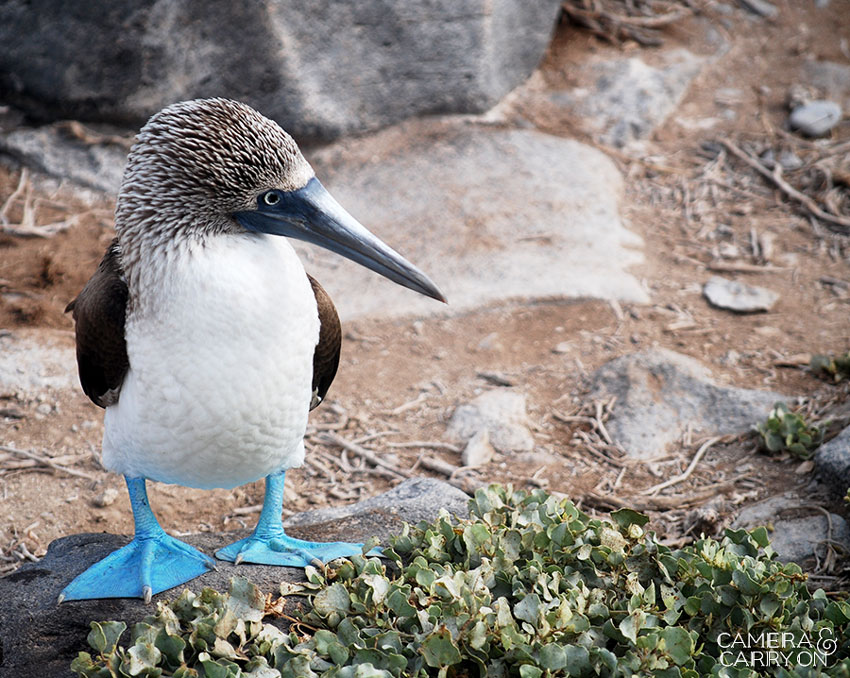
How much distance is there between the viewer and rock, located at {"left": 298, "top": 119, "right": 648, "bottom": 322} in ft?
17.4

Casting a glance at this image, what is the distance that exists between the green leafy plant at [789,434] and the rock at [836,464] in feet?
0.34

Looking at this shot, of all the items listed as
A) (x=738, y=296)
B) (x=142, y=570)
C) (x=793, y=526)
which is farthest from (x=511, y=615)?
(x=738, y=296)

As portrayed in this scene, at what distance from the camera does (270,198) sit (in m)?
2.59

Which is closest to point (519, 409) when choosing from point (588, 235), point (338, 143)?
point (588, 235)

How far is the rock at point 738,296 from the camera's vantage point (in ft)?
16.6

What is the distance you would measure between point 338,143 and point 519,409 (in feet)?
9.17

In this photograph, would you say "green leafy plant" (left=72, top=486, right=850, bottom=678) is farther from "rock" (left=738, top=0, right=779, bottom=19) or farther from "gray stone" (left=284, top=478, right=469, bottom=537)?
"rock" (left=738, top=0, right=779, bottom=19)

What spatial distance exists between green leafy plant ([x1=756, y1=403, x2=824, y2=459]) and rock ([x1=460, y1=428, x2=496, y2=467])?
1217 mm

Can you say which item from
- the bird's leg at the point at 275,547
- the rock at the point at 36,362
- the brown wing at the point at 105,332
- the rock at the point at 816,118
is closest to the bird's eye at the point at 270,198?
the brown wing at the point at 105,332

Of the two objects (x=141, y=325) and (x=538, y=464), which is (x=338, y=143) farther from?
(x=141, y=325)

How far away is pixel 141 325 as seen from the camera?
8.45ft

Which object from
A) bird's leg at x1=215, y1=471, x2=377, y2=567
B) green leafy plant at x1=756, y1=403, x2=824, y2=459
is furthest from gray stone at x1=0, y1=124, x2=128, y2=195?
green leafy plant at x1=756, y1=403, x2=824, y2=459

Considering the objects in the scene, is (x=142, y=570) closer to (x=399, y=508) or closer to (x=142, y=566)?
(x=142, y=566)

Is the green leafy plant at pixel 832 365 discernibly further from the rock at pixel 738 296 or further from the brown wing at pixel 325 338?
the brown wing at pixel 325 338
